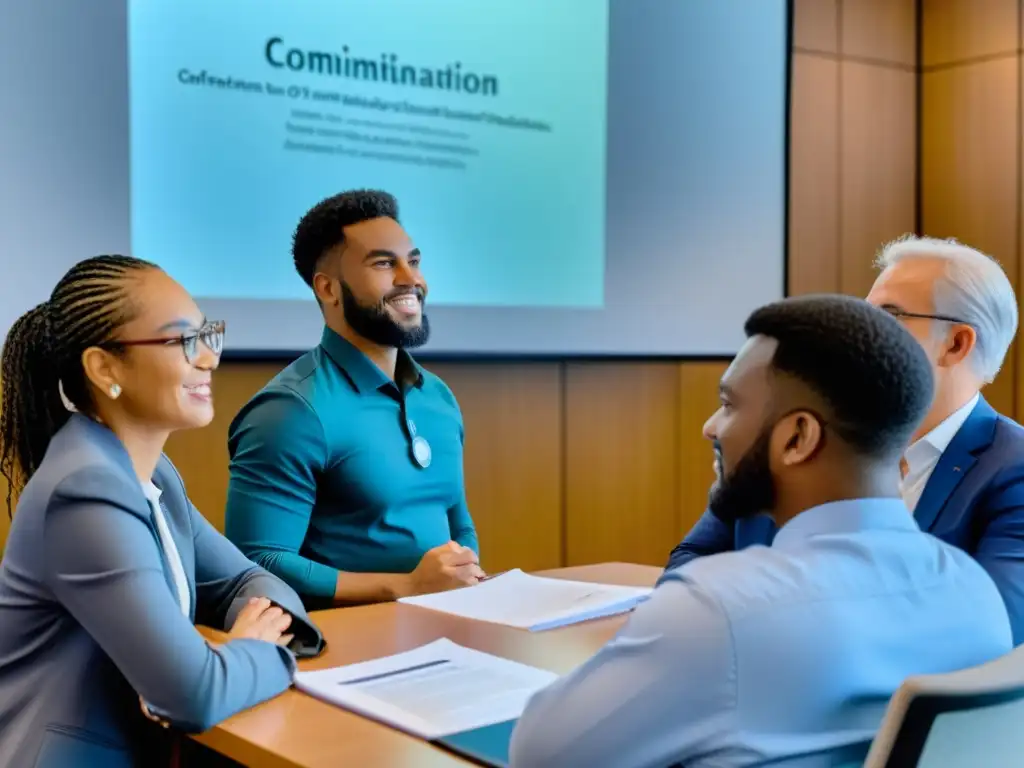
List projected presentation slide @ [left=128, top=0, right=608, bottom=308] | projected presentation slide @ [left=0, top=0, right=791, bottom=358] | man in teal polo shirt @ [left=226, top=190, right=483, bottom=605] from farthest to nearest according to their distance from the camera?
projected presentation slide @ [left=128, top=0, right=608, bottom=308]
projected presentation slide @ [left=0, top=0, right=791, bottom=358]
man in teal polo shirt @ [left=226, top=190, right=483, bottom=605]

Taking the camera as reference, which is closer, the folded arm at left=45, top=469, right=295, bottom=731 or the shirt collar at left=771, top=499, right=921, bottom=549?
the shirt collar at left=771, top=499, right=921, bottom=549

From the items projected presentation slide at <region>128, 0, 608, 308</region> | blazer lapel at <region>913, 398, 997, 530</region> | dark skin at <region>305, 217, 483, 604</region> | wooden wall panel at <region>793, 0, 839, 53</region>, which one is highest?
wooden wall panel at <region>793, 0, 839, 53</region>

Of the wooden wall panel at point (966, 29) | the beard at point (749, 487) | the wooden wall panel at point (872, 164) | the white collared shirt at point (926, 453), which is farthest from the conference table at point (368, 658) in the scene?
the wooden wall panel at point (966, 29)

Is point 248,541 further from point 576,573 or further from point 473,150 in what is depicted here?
A: point 473,150

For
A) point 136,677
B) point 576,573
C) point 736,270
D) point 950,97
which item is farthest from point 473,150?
point 136,677

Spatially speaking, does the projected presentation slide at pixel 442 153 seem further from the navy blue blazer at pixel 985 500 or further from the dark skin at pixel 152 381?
the navy blue blazer at pixel 985 500

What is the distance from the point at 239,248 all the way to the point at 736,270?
2267mm

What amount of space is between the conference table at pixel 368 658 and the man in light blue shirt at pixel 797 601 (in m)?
0.26

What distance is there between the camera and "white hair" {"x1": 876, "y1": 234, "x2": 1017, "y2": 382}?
210 cm

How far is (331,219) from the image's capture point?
9.48ft

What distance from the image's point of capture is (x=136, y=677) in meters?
1.54

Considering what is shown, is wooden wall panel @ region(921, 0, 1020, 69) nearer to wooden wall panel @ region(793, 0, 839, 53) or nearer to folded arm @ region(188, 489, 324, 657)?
wooden wall panel @ region(793, 0, 839, 53)

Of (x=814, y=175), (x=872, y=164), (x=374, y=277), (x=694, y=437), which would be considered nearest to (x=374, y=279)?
(x=374, y=277)

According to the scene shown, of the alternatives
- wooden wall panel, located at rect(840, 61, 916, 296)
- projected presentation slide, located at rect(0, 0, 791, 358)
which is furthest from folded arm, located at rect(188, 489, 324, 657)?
wooden wall panel, located at rect(840, 61, 916, 296)
